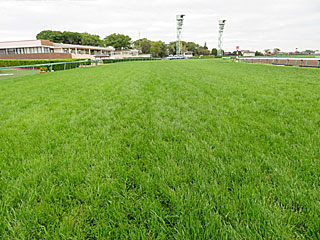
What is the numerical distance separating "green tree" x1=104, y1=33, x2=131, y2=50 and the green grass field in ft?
316

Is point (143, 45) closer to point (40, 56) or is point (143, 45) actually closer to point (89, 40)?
point (89, 40)

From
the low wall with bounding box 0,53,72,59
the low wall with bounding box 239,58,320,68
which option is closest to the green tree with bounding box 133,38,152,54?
the low wall with bounding box 0,53,72,59

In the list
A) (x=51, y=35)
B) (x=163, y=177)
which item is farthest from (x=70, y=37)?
(x=163, y=177)

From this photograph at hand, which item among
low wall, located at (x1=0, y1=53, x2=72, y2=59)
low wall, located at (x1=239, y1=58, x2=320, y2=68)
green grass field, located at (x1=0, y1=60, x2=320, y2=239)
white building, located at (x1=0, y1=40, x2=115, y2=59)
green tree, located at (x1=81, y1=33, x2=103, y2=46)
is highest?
green tree, located at (x1=81, y1=33, x2=103, y2=46)

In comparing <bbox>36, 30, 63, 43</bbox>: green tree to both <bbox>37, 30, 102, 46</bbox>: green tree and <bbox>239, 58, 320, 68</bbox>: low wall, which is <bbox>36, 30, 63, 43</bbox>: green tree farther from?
<bbox>239, 58, 320, 68</bbox>: low wall

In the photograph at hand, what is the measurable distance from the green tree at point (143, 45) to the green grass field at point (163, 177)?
376 feet

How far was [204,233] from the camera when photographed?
4.21 feet

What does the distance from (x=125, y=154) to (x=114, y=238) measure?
3.89ft

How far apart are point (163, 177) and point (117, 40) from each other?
9920 cm

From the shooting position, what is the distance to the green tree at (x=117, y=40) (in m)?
90.6

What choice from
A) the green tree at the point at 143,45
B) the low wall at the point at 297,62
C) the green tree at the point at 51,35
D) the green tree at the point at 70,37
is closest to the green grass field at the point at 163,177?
the low wall at the point at 297,62

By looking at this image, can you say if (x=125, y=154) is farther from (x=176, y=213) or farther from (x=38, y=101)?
(x=38, y=101)

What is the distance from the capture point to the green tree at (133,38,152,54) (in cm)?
11062

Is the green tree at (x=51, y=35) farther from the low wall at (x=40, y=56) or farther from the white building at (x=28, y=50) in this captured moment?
the low wall at (x=40, y=56)
